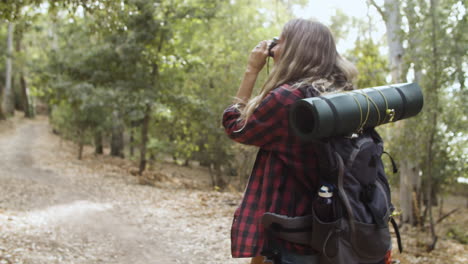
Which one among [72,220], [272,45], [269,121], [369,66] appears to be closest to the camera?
[269,121]

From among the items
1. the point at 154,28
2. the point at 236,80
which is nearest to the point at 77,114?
the point at 154,28

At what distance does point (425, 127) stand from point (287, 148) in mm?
5520

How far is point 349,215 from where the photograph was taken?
1.55m

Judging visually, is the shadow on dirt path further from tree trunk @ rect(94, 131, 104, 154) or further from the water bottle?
tree trunk @ rect(94, 131, 104, 154)

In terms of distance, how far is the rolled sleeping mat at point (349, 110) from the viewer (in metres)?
1.49

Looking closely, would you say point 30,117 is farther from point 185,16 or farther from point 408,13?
point 408,13

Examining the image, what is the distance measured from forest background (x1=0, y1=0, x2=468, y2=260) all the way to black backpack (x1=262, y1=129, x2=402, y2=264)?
478 centimetres

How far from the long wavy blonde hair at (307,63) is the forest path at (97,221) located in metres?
4.31

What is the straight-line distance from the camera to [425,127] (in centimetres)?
640

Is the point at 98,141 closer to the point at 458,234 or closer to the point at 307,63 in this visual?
the point at 458,234

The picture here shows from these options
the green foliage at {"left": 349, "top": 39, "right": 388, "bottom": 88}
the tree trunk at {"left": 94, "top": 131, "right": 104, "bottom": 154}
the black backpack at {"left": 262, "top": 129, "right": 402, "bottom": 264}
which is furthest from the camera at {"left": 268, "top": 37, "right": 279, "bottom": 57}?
the tree trunk at {"left": 94, "top": 131, "right": 104, "bottom": 154}

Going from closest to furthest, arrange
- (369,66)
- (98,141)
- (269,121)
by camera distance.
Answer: (269,121) → (369,66) → (98,141)

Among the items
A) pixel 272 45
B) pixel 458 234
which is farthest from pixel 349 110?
pixel 458 234

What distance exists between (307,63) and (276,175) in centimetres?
54
